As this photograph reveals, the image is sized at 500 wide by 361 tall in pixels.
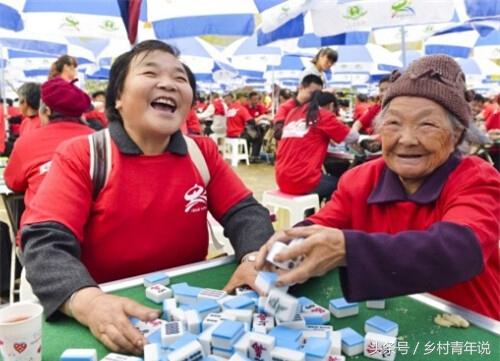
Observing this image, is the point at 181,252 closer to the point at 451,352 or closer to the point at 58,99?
the point at 451,352

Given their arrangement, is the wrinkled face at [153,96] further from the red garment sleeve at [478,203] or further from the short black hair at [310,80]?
the short black hair at [310,80]

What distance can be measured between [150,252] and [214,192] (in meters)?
0.39

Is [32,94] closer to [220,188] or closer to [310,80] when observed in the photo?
[310,80]

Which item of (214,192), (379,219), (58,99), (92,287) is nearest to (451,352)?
(379,219)

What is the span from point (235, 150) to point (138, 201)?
9277 mm

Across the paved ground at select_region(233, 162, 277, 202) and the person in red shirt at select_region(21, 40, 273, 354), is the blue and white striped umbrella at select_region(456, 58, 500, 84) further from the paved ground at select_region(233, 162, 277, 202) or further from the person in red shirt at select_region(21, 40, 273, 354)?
the person in red shirt at select_region(21, 40, 273, 354)

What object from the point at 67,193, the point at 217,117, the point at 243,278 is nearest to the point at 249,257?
the point at 243,278

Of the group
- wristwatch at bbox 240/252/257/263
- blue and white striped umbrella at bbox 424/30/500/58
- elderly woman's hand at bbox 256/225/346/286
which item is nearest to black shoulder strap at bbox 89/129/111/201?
wristwatch at bbox 240/252/257/263

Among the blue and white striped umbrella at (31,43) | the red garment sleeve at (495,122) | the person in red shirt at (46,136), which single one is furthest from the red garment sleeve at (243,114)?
the person in red shirt at (46,136)

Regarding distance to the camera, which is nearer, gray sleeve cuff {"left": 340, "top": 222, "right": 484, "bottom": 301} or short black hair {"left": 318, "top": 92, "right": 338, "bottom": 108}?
gray sleeve cuff {"left": 340, "top": 222, "right": 484, "bottom": 301}

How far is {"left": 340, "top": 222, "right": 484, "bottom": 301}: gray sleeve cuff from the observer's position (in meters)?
1.15

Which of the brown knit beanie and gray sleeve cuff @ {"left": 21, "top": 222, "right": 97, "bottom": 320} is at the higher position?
the brown knit beanie

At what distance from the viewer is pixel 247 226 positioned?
6.12 feet

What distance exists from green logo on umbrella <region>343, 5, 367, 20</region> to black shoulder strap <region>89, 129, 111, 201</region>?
12.7 ft
